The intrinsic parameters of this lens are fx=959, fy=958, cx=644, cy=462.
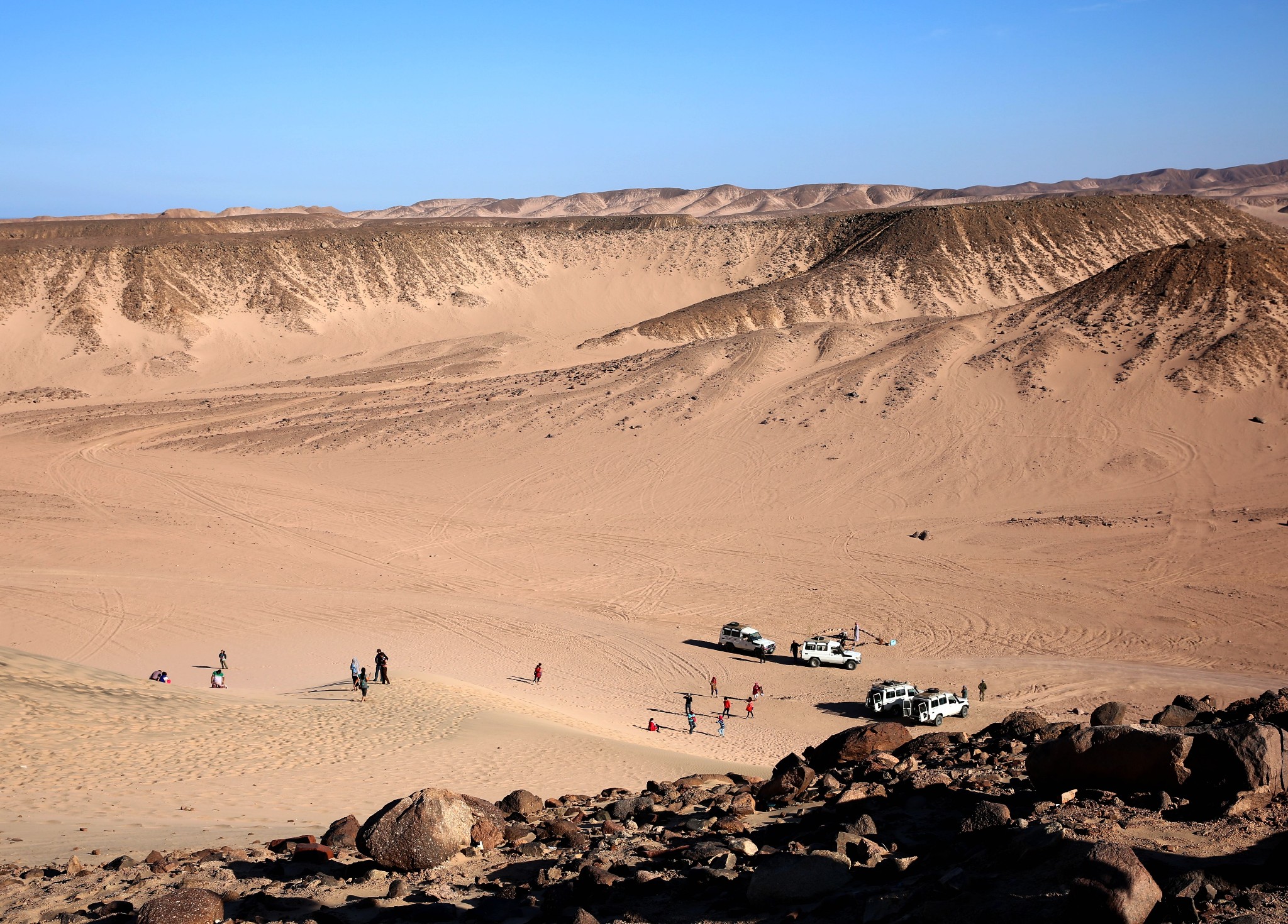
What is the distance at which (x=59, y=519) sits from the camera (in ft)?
110

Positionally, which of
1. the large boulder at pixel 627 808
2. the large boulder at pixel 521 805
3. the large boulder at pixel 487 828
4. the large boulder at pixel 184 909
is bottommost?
the large boulder at pixel 521 805

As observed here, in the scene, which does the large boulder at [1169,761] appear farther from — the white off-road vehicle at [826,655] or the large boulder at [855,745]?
the white off-road vehicle at [826,655]

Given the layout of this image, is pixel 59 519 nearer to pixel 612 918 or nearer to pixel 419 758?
pixel 419 758

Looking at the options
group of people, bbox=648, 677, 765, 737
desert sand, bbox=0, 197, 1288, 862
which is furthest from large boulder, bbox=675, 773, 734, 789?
group of people, bbox=648, 677, 765, 737

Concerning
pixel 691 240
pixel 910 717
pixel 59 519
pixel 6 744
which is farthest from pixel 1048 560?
pixel 691 240

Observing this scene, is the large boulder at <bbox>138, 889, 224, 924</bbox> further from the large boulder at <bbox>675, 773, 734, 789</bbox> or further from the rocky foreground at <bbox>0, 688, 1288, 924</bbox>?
the large boulder at <bbox>675, 773, 734, 789</bbox>

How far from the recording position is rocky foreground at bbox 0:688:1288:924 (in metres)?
6.39

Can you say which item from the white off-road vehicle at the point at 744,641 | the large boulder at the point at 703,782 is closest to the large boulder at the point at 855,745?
the large boulder at the point at 703,782

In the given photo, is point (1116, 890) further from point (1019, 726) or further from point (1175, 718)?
point (1019, 726)

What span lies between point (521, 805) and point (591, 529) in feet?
76.3

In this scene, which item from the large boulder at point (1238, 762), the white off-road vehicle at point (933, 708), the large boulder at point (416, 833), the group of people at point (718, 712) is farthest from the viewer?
the group of people at point (718, 712)

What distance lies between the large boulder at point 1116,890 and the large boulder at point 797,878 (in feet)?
6.03

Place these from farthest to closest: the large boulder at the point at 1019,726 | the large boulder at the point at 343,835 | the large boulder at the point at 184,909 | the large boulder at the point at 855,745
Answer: the large boulder at the point at 1019,726 < the large boulder at the point at 855,745 < the large boulder at the point at 343,835 < the large boulder at the point at 184,909

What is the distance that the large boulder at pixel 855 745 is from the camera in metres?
12.0
